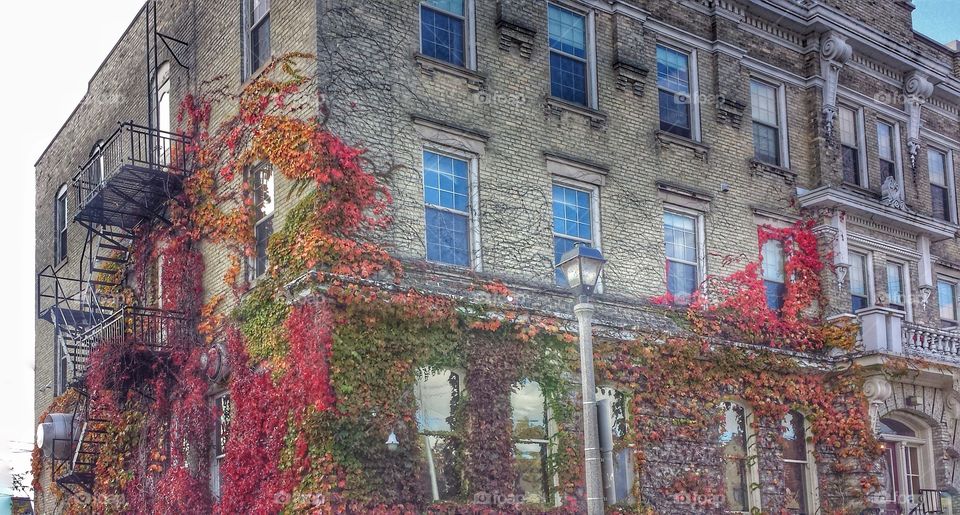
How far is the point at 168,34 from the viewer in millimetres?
23797

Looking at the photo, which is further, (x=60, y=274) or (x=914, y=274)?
(x=60, y=274)

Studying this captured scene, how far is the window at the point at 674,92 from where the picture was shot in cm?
2252

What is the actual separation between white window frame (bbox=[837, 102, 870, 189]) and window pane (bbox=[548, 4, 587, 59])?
6986 millimetres

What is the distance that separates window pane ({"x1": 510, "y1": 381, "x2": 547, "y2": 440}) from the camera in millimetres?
18703

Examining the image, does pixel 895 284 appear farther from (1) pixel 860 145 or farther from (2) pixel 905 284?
(1) pixel 860 145

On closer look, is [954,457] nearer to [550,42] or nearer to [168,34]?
[550,42]

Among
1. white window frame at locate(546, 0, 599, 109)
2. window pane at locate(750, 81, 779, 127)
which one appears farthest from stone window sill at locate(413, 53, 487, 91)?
window pane at locate(750, 81, 779, 127)

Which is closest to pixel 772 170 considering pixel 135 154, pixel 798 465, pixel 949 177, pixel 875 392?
pixel 875 392

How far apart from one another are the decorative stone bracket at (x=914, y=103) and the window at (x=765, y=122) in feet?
13.4

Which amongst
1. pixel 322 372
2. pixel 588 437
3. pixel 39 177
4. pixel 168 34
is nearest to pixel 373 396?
pixel 322 372

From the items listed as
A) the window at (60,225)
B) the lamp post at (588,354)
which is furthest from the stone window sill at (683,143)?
the window at (60,225)

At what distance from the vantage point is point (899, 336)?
22.5m

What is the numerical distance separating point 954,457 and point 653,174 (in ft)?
28.8

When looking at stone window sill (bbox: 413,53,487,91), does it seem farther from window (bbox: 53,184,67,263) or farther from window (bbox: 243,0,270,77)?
window (bbox: 53,184,67,263)
